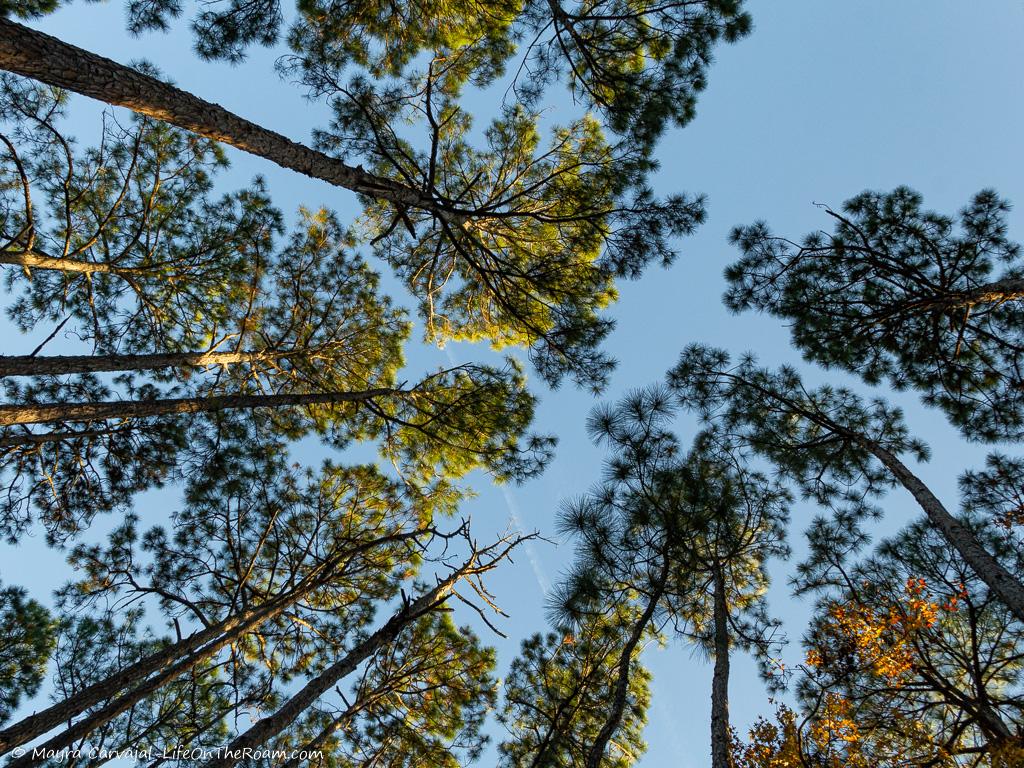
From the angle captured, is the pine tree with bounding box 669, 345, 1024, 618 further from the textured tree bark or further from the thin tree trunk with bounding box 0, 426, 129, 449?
the thin tree trunk with bounding box 0, 426, 129, 449

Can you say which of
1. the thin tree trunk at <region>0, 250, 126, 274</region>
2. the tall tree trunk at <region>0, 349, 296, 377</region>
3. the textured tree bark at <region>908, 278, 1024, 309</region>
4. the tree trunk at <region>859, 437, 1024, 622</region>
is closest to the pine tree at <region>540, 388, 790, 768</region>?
the tree trunk at <region>859, 437, 1024, 622</region>

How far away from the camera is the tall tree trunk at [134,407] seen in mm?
5382

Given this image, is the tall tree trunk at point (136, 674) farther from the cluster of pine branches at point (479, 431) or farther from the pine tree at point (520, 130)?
the pine tree at point (520, 130)

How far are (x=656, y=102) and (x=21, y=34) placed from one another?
5.92m

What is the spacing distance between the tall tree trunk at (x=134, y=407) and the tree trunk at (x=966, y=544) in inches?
288

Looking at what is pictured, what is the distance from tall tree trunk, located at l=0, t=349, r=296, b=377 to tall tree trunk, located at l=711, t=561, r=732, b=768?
7.42 meters

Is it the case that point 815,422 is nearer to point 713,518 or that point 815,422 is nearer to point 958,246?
point 713,518

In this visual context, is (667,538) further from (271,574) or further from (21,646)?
(21,646)

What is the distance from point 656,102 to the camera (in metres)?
5.80

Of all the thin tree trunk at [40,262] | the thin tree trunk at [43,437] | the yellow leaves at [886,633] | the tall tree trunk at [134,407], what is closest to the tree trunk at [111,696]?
the tall tree trunk at [134,407]

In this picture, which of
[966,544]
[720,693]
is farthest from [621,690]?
[966,544]

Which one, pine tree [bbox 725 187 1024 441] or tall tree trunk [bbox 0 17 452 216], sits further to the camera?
pine tree [bbox 725 187 1024 441]

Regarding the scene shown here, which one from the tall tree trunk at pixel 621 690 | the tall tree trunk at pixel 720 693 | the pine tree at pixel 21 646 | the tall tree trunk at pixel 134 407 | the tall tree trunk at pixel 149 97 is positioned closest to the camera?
the tall tree trunk at pixel 149 97

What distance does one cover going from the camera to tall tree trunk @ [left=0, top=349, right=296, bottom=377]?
5.54 metres
